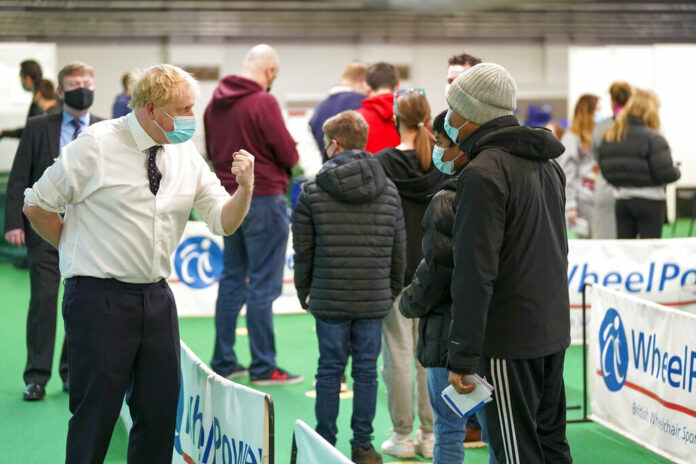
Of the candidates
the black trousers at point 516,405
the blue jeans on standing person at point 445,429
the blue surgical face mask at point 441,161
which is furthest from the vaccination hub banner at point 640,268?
the black trousers at point 516,405

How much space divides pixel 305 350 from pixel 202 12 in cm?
1299

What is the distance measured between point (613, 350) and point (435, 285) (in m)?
1.99

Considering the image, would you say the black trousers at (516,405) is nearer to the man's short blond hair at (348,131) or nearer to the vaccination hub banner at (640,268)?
the man's short blond hair at (348,131)

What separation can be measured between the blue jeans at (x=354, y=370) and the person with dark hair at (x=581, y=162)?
4.31 meters

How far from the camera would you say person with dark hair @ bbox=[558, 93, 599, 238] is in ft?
26.1

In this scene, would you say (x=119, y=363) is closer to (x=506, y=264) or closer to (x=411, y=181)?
(x=506, y=264)

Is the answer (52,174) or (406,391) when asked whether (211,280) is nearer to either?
(406,391)

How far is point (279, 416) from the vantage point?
490 cm

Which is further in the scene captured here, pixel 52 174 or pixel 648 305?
pixel 648 305

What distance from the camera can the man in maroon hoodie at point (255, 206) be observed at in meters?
5.37

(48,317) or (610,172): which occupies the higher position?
(610,172)

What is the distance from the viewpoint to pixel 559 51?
71.3 feet

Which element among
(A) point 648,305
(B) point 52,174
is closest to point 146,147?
(B) point 52,174

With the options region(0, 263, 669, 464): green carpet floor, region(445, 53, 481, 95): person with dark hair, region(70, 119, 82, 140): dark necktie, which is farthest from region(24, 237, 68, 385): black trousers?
region(445, 53, 481, 95): person with dark hair
